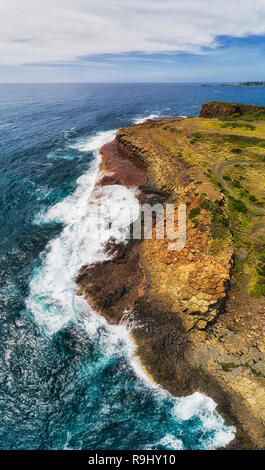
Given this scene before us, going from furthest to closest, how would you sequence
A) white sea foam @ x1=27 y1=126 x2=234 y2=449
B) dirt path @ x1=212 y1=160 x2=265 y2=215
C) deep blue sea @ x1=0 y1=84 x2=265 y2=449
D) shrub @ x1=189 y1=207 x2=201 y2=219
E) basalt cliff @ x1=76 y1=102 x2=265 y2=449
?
dirt path @ x1=212 y1=160 x2=265 y2=215 < shrub @ x1=189 y1=207 x2=201 y2=219 < basalt cliff @ x1=76 y1=102 x2=265 y2=449 < white sea foam @ x1=27 y1=126 x2=234 y2=449 < deep blue sea @ x1=0 y1=84 x2=265 y2=449

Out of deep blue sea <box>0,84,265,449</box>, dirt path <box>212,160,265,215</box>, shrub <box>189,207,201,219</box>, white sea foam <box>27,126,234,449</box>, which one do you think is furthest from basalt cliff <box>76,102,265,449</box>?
deep blue sea <box>0,84,265,449</box>

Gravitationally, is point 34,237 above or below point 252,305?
above

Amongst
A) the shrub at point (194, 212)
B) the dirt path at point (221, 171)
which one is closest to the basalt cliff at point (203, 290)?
the shrub at point (194, 212)

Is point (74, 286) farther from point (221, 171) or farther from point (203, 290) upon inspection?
point (221, 171)

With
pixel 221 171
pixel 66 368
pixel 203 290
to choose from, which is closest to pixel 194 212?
pixel 203 290

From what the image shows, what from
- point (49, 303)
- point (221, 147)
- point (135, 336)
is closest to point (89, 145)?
point (221, 147)

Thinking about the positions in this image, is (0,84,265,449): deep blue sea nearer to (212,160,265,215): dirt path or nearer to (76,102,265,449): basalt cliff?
(76,102,265,449): basalt cliff

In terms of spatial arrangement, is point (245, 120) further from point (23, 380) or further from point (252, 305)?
point (23, 380)
